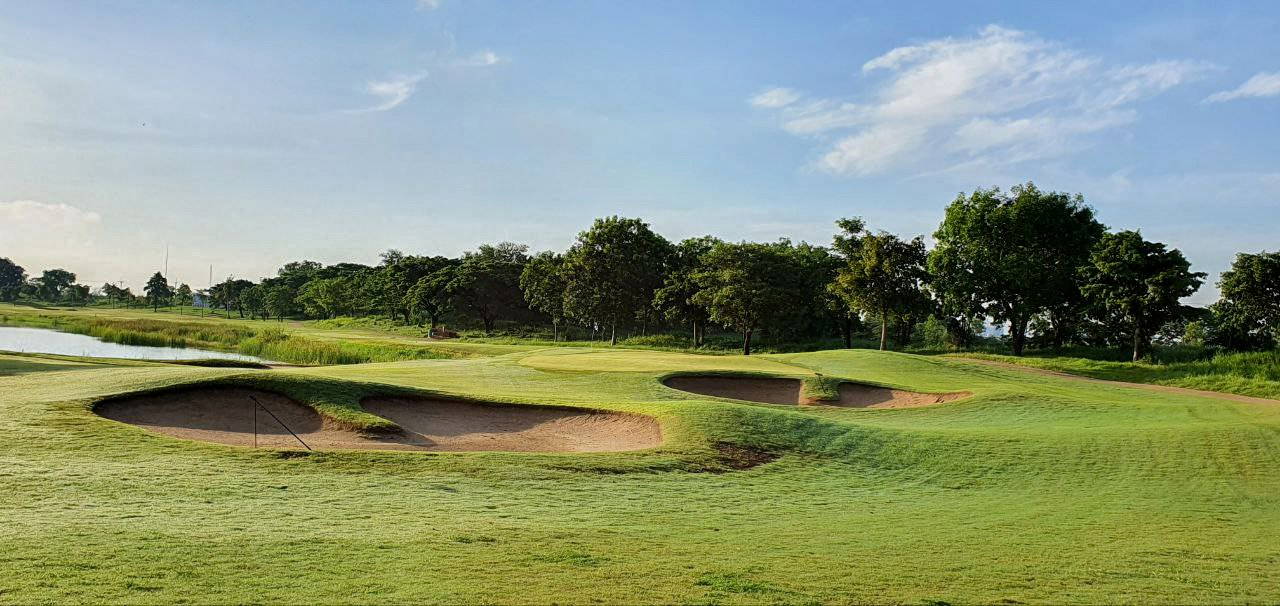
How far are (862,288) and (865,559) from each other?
49.9 m

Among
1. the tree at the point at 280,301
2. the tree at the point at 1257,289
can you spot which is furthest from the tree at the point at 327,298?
the tree at the point at 1257,289

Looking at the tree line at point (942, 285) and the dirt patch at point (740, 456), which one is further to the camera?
the tree line at point (942, 285)

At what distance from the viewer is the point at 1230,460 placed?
16.4m

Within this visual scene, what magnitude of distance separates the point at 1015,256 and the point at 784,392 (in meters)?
34.8

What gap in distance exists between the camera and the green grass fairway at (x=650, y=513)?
6742 mm

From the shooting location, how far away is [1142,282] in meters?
46.9

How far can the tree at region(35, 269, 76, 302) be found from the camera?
15250 cm

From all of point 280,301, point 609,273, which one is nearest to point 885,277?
point 609,273

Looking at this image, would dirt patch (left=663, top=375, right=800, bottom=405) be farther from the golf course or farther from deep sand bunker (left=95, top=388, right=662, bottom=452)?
deep sand bunker (left=95, top=388, right=662, bottom=452)

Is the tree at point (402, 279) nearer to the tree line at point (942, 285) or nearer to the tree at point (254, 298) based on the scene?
the tree line at point (942, 285)

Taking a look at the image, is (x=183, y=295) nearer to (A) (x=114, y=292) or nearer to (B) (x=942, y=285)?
(A) (x=114, y=292)

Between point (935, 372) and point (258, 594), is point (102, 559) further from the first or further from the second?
point (935, 372)

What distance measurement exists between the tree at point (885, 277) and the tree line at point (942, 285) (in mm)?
93

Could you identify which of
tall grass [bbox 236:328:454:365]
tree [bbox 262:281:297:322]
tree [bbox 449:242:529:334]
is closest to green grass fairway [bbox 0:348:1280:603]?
tall grass [bbox 236:328:454:365]
